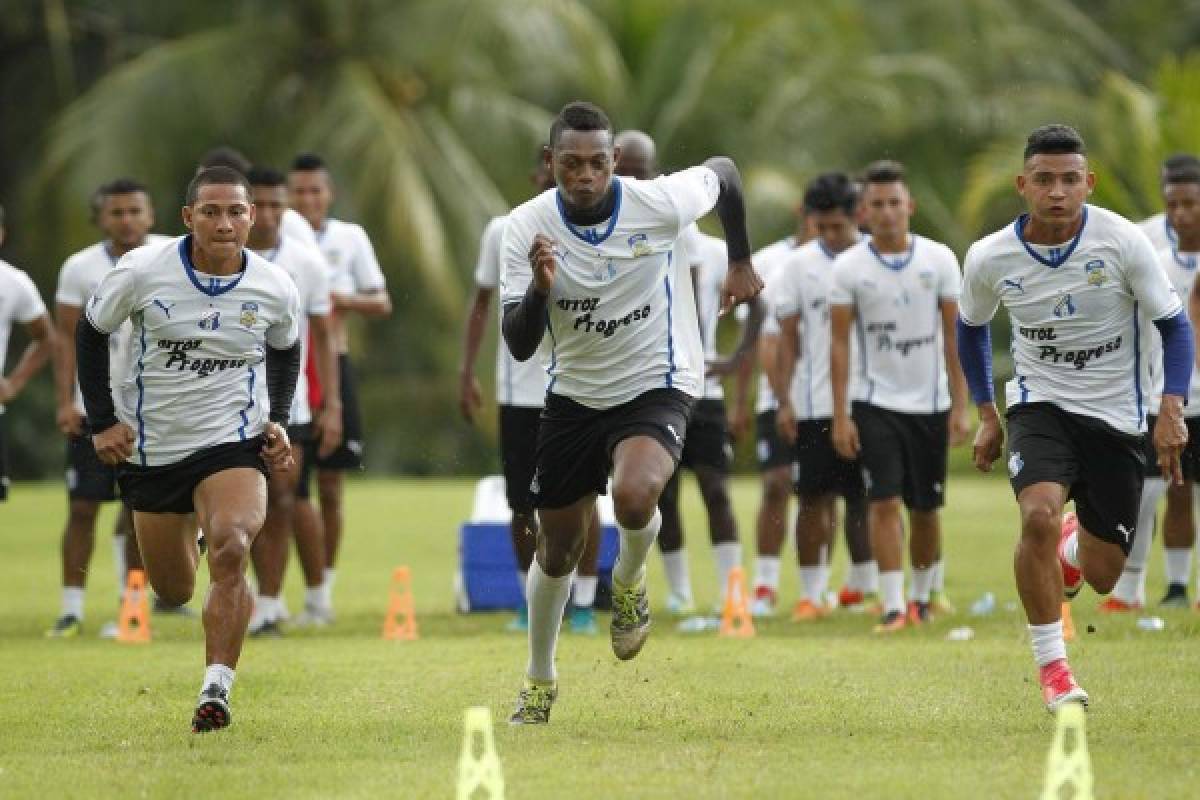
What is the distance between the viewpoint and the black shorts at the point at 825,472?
15.4m

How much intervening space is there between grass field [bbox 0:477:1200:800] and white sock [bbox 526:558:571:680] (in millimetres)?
276

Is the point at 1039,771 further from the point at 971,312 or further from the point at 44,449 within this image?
the point at 44,449

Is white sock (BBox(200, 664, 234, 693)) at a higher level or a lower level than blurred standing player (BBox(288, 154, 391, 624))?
lower

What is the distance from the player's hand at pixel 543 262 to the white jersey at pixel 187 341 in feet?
6.22

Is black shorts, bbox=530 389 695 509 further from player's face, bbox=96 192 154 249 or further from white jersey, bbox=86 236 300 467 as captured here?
player's face, bbox=96 192 154 249

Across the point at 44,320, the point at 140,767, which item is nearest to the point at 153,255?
the point at 140,767

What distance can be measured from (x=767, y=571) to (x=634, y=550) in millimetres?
6495

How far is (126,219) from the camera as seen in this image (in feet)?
48.5

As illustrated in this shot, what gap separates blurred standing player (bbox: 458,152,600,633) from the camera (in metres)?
13.9

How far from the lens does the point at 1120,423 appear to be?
10234mm

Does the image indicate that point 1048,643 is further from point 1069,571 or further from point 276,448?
point 276,448

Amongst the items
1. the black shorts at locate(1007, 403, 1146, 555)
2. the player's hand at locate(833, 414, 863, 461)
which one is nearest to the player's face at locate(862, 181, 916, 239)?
the player's hand at locate(833, 414, 863, 461)

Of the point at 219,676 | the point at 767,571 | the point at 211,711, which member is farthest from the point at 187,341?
the point at 767,571

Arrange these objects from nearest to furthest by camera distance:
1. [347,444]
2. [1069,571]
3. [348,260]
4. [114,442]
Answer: [114,442], [1069,571], [347,444], [348,260]
